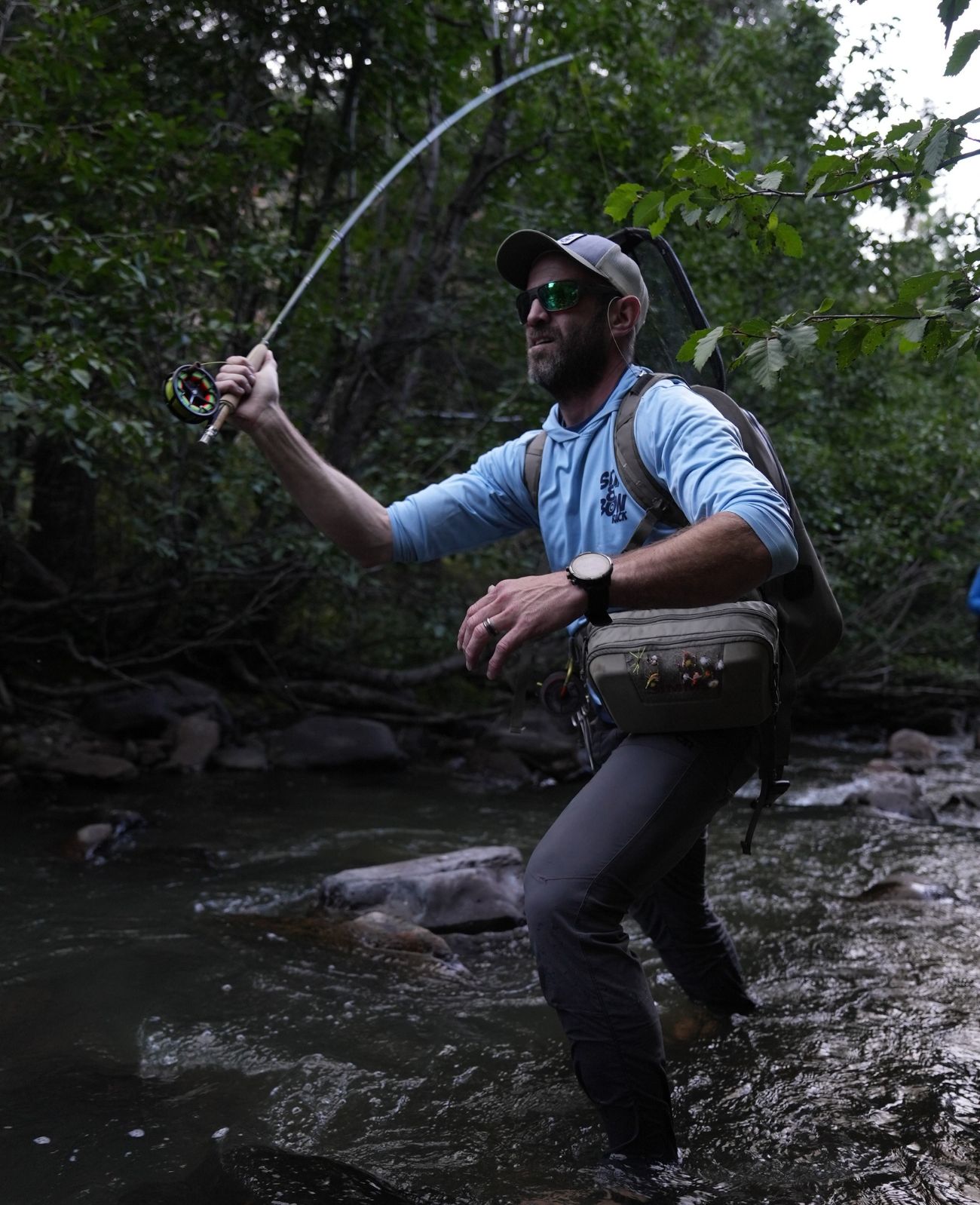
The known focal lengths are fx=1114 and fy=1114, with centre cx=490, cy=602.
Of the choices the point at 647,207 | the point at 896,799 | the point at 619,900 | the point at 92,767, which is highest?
the point at 647,207

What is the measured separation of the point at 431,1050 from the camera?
3.84 m

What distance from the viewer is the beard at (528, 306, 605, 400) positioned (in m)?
3.12

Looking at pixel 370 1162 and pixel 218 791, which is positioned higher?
pixel 370 1162

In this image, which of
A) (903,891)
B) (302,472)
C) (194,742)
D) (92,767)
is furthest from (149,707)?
(302,472)

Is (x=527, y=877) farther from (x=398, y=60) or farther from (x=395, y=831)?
(x=398, y=60)

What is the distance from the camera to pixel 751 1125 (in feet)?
10.6

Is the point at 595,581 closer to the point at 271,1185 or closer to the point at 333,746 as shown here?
the point at 271,1185

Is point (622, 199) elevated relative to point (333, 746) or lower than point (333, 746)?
elevated

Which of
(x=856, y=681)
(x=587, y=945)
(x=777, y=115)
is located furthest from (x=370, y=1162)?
(x=856, y=681)

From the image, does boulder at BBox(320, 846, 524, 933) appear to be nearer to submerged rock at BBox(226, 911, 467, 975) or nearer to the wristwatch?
submerged rock at BBox(226, 911, 467, 975)

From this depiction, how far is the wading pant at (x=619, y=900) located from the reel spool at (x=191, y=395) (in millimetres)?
1418

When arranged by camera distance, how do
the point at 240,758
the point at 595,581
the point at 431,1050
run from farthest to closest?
1. the point at 240,758
2. the point at 431,1050
3. the point at 595,581

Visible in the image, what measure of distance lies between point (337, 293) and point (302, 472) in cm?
800

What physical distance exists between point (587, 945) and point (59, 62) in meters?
6.18
